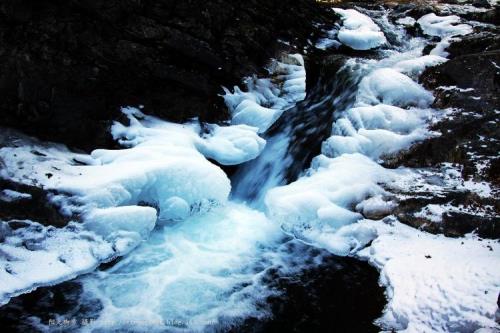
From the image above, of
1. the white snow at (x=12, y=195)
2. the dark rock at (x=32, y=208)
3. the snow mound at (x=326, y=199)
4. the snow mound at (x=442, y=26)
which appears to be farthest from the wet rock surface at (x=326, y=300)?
the snow mound at (x=442, y=26)

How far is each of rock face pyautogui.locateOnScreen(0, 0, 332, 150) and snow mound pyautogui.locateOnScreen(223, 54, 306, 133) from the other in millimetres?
300

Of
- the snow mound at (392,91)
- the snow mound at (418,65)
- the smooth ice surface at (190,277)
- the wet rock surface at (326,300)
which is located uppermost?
the snow mound at (418,65)

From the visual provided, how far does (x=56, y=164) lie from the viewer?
663 centimetres

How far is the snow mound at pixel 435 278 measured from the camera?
173 inches

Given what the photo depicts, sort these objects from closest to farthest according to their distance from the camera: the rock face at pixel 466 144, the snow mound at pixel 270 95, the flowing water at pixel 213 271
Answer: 1. the flowing water at pixel 213 271
2. the rock face at pixel 466 144
3. the snow mound at pixel 270 95

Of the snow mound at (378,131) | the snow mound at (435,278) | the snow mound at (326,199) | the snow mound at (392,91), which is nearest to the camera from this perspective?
the snow mound at (435,278)

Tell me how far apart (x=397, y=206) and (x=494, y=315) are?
7.62 ft

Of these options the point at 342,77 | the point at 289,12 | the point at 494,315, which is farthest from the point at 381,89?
the point at 494,315

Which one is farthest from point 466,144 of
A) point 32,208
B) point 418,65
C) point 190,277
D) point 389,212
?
point 32,208

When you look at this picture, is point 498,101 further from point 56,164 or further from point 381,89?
point 56,164

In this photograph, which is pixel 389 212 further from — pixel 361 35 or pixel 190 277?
pixel 361 35

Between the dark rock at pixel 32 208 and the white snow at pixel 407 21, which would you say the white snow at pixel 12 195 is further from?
the white snow at pixel 407 21

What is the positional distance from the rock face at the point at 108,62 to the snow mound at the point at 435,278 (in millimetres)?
4442

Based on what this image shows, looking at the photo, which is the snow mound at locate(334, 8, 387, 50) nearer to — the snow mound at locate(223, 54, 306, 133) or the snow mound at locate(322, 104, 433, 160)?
the snow mound at locate(223, 54, 306, 133)
